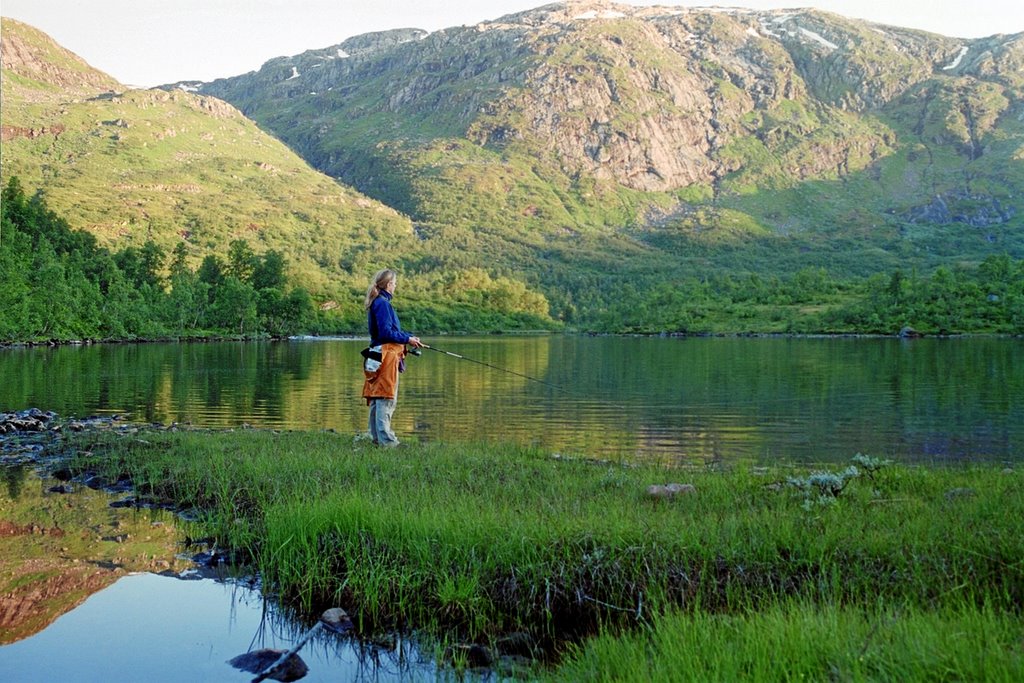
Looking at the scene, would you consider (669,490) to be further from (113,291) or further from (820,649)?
(113,291)

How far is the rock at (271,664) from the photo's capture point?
7.35 meters

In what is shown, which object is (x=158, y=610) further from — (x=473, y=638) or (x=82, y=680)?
(x=473, y=638)

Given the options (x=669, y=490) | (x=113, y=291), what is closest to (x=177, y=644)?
(x=669, y=490)

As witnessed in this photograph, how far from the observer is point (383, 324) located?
16.4 metres

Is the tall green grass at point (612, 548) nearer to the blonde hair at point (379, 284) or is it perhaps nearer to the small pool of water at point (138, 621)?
the small pool of water at point (138, 621)

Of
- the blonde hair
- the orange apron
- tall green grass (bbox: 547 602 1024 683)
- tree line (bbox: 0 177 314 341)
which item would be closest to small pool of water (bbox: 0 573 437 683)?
tall green grass (bbox: 547 602 1024 683)

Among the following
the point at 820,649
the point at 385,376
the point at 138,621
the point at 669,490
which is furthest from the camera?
the point at 385,376

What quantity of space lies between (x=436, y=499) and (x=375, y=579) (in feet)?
8.26

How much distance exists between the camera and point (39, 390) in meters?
35.0

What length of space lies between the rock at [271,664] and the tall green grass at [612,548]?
1031 mm

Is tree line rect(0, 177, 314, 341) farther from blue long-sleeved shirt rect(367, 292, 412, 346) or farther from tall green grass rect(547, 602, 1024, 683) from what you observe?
tall green grass rect(547, 602, 1024, 683)

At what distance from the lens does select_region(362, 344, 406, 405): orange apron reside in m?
16.7

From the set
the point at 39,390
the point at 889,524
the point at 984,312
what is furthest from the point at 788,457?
the point at 984,312

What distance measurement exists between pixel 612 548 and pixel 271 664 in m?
3.55
